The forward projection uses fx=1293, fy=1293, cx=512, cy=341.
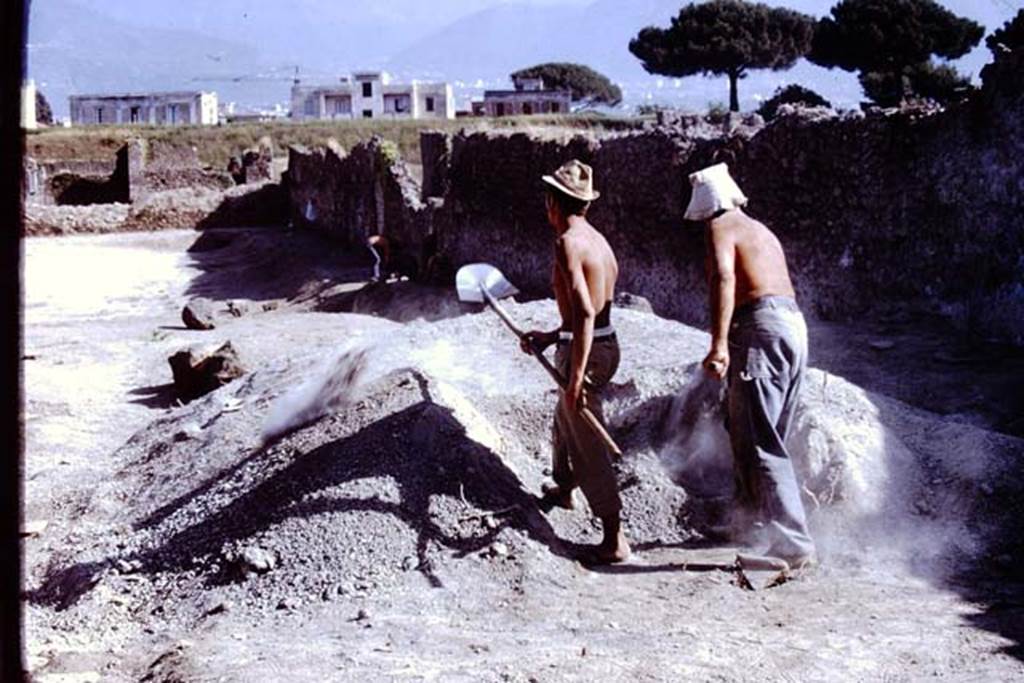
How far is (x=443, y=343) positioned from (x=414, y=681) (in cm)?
440

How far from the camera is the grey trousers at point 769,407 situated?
554 centimetres

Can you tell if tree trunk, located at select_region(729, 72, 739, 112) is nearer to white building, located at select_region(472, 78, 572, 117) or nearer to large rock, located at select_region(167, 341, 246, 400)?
white building, located at select_region(472, 78, 572, 117)

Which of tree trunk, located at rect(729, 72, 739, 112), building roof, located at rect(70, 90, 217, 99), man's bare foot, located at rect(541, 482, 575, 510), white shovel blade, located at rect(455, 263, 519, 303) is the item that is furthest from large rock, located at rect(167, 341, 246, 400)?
building roof, located at rect(70, 90, 217, 99)

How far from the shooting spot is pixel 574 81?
265 feet

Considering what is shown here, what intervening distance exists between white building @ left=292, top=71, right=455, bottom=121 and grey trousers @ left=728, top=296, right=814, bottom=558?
8034 cm

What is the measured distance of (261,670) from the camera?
4684 mm

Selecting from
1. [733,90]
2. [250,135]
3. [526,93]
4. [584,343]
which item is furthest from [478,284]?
[526,93]

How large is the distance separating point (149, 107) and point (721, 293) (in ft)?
303

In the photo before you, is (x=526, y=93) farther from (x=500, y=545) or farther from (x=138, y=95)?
(x=500, y=545)

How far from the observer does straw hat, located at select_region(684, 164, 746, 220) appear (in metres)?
5.74

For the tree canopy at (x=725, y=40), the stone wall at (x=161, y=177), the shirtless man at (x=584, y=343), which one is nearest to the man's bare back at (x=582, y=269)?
the shirtless man at (x=584, y=343)

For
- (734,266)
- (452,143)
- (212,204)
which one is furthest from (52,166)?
(734,266)

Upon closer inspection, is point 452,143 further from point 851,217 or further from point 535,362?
point 535,362

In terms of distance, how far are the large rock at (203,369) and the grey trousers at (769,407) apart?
715cm
